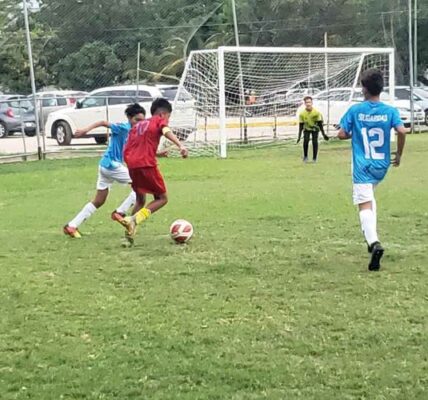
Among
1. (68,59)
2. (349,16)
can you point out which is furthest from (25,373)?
(349,16)

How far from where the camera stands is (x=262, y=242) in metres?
9.34

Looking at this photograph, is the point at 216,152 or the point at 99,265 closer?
the point at 99,265

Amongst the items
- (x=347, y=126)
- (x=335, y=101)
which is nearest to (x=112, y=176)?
(x=347, y=126)

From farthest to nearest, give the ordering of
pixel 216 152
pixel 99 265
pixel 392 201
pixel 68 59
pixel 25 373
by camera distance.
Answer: pixel 68 59 → pixel 216 152 → pixel 392 201 → pixel 99 265 → pixel 25 373

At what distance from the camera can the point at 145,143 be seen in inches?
369

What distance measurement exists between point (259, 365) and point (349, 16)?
42.7m

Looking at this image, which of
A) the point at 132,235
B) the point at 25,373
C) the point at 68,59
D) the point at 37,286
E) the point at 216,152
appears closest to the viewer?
the point at 25,373

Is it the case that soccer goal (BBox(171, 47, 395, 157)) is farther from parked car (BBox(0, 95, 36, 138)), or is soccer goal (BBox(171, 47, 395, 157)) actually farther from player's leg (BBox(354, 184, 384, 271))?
player's leg (BBox(354, 184, 384, 271))

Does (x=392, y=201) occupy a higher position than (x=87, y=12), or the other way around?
(x=87, y=12)

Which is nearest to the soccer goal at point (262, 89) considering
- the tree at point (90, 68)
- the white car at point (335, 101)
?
the white car at point (335, 101)

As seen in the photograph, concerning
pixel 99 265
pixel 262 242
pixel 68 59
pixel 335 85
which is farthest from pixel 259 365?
pixel 68 59

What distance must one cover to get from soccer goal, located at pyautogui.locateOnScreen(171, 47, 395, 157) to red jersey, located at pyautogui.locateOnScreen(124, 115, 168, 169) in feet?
43.7

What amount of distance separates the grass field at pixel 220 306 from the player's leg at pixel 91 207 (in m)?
0.19

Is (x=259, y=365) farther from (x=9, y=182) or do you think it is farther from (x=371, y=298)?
(x=9, y=182)
